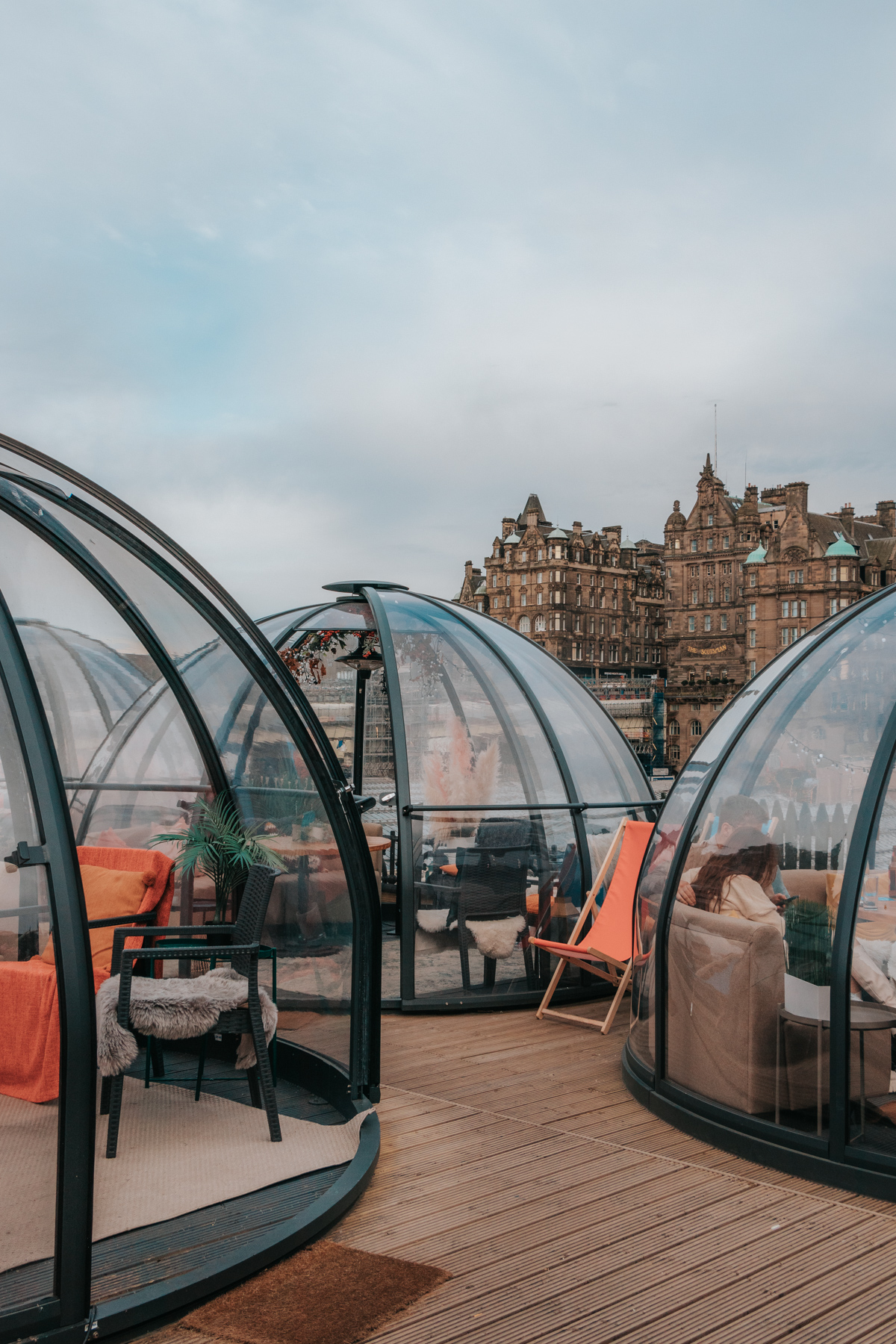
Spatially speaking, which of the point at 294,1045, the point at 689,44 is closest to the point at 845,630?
the point at 294,1045

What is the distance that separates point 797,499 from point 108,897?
84173 mm

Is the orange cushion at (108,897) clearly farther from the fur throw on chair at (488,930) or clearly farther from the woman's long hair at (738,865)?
the woman's long hair at (738,865)

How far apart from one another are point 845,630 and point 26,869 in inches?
150

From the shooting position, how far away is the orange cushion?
195 inches

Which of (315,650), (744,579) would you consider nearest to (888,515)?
(744,579)

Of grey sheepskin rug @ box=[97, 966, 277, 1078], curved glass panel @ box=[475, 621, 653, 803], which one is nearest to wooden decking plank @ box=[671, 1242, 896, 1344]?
grey sheepskin rug @ box=[97, 966, 277, 1078]

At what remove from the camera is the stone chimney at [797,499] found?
266ft

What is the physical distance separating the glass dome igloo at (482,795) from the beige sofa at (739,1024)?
2.21 metres

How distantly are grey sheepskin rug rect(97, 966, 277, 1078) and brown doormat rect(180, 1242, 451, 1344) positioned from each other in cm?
105

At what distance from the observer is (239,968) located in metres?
4.58

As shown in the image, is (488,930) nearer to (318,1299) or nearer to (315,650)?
(315,650)

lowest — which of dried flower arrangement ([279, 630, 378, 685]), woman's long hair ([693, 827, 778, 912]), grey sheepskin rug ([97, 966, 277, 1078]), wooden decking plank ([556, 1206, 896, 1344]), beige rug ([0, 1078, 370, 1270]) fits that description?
wooden decking plank ([556, 1206, 896, 1344])

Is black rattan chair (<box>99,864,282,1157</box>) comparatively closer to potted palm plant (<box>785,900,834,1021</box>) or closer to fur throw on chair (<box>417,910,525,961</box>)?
fur throw on chair (<box>417,910,525,961</box>)

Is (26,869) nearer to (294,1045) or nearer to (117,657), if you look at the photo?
(117,657)
